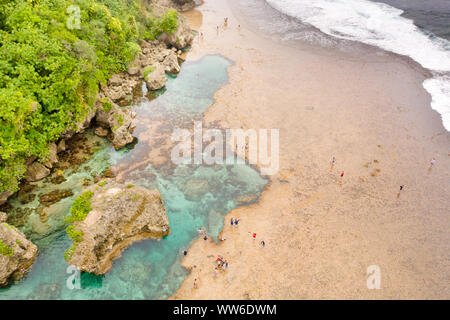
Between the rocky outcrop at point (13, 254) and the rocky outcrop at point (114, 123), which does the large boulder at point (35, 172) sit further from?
the rocky outcrop at point (114, 123)

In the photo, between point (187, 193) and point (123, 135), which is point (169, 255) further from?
point (123, 135)

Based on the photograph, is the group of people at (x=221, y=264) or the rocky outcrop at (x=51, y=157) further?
the rocky outcrop at (x=51, y=157)

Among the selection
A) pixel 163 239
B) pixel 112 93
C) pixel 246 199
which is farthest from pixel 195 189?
pixel 112 93

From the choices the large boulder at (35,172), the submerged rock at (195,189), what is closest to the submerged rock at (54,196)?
the large boulder at (35,172)

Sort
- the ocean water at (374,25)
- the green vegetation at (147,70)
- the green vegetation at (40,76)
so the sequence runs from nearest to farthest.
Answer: the green vegetation at (40,76), the green vegetation at (147,70), the ocean water at (374,25)


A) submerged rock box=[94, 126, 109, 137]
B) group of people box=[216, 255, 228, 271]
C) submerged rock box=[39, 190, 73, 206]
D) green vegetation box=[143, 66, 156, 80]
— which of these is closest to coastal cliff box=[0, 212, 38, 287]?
submerged rock box=[39, 190, 73, 206]

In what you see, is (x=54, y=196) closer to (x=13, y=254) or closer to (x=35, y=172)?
(x=35, y=172)
